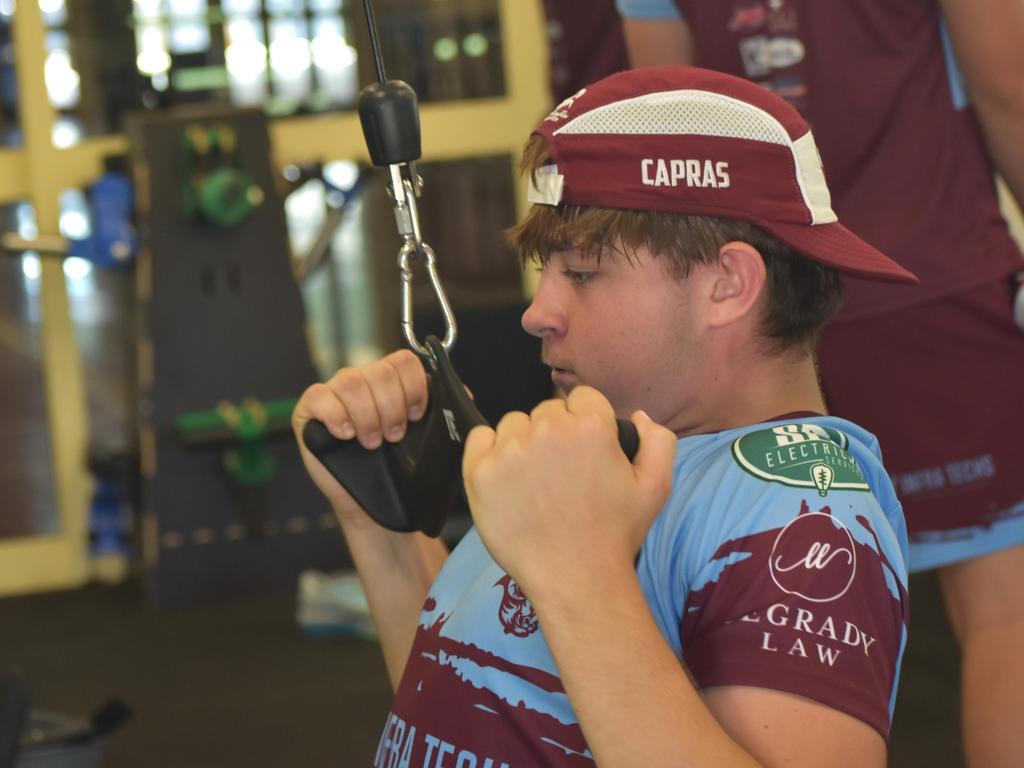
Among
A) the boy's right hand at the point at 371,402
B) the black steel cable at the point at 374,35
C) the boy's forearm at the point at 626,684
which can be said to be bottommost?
the boy's forearm at the point at 626,684

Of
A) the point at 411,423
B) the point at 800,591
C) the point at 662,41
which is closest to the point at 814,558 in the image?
the point at 800,591

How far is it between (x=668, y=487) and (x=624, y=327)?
213mm

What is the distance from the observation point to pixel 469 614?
3.55ft

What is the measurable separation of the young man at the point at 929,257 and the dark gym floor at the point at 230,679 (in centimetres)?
92

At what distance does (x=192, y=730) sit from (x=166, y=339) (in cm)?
128

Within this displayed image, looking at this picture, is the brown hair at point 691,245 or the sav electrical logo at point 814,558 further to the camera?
the brown hair at point 691,245

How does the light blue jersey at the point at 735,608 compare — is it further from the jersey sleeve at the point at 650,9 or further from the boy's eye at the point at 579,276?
the jersey sleeve at the point at 650,9

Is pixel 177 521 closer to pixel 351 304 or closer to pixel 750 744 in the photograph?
pixel 351 304

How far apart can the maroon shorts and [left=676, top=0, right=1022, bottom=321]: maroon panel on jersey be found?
3 centimetres

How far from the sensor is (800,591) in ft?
2.91

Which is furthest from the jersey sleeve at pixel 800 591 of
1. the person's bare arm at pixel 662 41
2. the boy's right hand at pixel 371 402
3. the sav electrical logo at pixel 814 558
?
the person's bare arm at pixel 662 41

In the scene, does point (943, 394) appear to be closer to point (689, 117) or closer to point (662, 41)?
point (662, 41)

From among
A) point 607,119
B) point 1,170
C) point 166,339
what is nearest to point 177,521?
point 166,339

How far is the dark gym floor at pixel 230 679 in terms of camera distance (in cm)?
260
